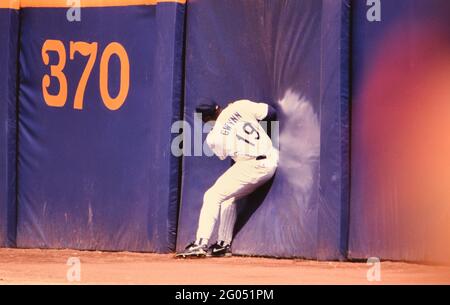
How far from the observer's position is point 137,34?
13.7 meters

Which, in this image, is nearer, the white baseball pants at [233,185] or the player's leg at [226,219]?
the white baseball pants at [233,185]

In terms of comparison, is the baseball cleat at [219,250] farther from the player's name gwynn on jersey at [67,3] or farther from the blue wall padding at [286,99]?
the player's name gwynn on jersey at [67,3]

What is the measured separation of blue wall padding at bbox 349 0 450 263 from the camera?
11.2 m

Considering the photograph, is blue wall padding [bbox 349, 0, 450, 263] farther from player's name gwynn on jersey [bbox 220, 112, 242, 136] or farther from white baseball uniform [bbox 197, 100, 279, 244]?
player's name gwynn on jersey [bbox 220, 112, 242, 136]

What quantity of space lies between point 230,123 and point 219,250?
147 centimetres

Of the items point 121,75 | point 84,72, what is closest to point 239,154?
point 121,75

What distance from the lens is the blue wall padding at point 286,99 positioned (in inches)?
472

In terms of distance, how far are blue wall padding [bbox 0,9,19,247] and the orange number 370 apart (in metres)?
0.43

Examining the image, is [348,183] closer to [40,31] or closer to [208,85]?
[208,85]

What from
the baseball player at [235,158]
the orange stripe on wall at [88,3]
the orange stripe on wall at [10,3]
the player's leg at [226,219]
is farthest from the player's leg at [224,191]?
the orange stripe on wall at [10,3]

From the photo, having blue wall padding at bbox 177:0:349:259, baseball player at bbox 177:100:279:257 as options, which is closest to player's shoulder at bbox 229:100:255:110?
baseball player at bbox 177:100:279:257

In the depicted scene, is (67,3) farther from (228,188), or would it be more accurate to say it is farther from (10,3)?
(228,188)

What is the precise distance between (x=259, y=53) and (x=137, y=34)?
1780mm

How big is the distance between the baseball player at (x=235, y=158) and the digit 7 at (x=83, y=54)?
76.7 inches
